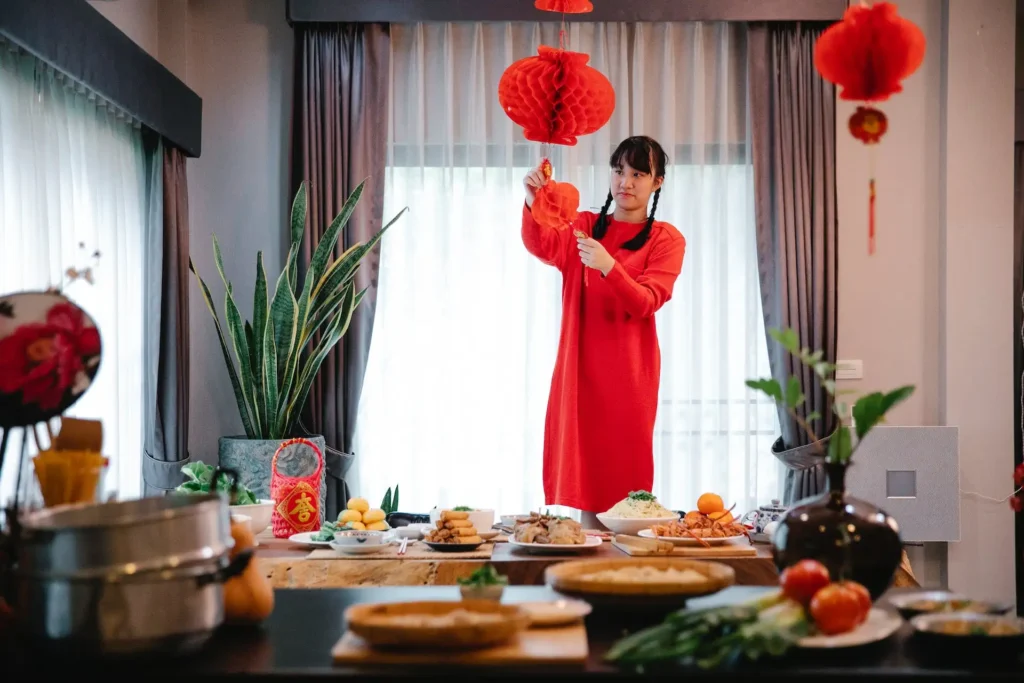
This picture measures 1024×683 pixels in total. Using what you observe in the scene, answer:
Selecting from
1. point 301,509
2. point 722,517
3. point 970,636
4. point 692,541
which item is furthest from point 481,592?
point 301,509

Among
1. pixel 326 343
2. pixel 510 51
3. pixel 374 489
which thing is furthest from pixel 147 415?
pixel 510 51

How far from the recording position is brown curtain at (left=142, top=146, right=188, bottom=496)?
400cm

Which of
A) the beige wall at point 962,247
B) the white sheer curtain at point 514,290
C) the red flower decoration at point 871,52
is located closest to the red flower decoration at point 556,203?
the red flower decoration at point 871,52

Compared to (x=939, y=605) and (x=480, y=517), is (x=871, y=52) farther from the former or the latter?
(x=480, y=517)

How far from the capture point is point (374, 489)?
14.8ft

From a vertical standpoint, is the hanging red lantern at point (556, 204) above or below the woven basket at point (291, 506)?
above

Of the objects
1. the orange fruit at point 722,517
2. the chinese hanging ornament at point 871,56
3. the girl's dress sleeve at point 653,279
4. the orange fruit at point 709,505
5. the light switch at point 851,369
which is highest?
the chinese hanging ornament at point 871,56

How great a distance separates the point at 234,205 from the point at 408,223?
2.61 ft

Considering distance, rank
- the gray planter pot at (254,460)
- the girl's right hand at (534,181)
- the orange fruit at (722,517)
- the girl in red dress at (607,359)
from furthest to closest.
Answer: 1. the gray planter pot at (254,460)
2. the girl in red dress at (607,359)
3. the girl's right hand at (534,181)
4. the orange fruit at (722,517)

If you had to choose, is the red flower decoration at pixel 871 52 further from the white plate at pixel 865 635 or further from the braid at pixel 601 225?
the braid at pixel 601 225

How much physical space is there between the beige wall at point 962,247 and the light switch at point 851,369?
40mm

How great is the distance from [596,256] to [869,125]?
1611 millimetres

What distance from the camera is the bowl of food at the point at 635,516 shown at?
2.43 meters

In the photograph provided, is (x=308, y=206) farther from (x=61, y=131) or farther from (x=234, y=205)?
(x=61, y=131)
